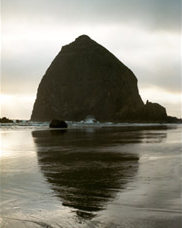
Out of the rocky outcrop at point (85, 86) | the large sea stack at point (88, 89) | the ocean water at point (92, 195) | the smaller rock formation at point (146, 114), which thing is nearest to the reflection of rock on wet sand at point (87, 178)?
the ocean water at point (92, 195)

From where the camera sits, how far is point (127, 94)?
153750mm

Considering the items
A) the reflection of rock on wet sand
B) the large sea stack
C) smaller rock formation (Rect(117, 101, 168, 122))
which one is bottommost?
the reflection of rock on wet sand

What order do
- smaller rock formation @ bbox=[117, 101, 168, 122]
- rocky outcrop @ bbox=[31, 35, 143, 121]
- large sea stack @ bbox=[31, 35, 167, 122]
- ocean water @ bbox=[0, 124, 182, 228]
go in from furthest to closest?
rocky outcrop @ bbox=[31, 35, 143, 121] < large sea stack @ bbox=[31, 35, 167, 122] < smaller rock formation @ bbox=[117, 101, 168, 122] < ocean water @ bbox=[0, 124, 182, 228]

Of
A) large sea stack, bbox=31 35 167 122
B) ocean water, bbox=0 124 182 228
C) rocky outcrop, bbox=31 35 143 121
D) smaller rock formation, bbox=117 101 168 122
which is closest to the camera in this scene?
ocean water, bbox=0 124 182 228

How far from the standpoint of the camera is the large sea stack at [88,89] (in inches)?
5709

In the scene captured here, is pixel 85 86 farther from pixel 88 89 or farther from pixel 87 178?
pixel 87 178

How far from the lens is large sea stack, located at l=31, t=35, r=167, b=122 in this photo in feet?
476

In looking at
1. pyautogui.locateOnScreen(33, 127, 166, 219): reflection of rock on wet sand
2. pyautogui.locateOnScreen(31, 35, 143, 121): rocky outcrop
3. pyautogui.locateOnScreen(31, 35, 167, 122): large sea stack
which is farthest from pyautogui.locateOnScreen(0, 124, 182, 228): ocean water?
pyautogui.locateOnScreen(31, 35, 143, 121): rocky outcrop

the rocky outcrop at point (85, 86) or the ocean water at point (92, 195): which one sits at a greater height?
the rocky outcrop at point (85, 86)

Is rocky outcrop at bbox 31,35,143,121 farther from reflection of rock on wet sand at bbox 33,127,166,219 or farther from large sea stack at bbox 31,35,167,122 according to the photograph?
reflection of rock on wet sand at bbox 33,127,166,219

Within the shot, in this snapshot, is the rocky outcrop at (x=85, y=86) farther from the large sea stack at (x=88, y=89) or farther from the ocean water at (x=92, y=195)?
the ocean water at (x=92, y=195)

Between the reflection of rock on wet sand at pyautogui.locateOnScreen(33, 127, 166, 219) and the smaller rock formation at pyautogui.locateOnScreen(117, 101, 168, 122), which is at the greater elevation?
the smaller rock formation at pyautogui.locateOnScreen(117, 101, 168, 122)

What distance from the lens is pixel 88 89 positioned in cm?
15250

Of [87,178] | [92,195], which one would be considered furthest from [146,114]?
[92,195]
